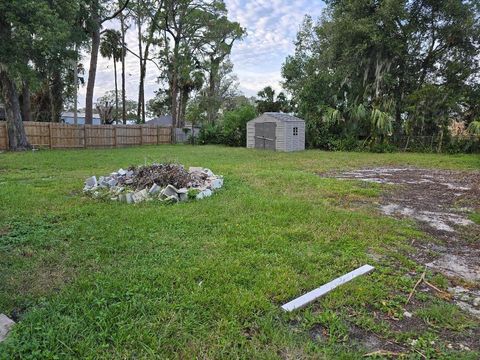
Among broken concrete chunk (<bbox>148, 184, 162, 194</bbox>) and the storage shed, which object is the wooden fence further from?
broken concrete chunk (<bbox>148, 184, 162, 194</bbox>)

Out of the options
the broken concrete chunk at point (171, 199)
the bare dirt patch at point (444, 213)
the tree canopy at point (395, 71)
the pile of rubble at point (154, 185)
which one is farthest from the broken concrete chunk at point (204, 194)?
the tree canopy at point (395, 71)

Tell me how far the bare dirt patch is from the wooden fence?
41.7 feet

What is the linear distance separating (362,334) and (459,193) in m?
5.02

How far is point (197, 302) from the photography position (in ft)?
6.65

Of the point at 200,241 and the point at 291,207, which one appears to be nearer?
the point at 200,241

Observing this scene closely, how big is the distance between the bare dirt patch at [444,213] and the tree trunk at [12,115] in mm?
12050

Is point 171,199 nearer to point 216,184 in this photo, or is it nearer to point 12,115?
A: point 216,184

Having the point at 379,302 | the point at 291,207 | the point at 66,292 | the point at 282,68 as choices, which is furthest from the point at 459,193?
the point at 282,68

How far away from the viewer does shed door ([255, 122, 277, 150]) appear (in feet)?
51.5

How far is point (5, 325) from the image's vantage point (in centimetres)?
176

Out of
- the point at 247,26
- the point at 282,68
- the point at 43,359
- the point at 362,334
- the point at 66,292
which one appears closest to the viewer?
the point at 43,359

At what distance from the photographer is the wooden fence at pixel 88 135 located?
14335 millimetres

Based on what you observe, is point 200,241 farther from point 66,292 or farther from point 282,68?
point 282,68

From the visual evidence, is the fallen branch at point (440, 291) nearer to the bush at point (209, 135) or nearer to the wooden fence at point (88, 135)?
the wooden fence at point (88, 135)
